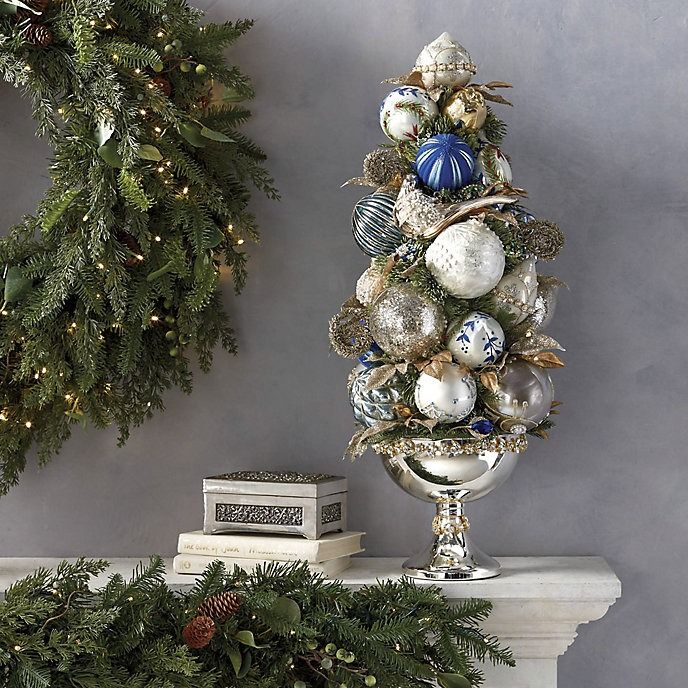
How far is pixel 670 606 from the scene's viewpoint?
1444 millimetres

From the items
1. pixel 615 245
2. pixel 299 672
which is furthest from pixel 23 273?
pixel 615 245

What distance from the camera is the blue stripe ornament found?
4.03 ft

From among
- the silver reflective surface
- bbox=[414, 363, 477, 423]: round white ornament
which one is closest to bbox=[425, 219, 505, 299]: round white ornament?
bbox=[414, 363, 477, 423]: round white ornament

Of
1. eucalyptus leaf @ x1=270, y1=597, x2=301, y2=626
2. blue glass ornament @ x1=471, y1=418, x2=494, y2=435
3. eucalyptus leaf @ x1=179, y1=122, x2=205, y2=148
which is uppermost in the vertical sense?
eucalyptus leaf @ x1=179, y1=122, x2=205, y2=148

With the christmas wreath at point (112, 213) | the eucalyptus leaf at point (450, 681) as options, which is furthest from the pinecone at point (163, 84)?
the eucalyptus leaf at point (450, 681)

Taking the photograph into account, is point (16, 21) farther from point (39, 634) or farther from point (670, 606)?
point (670, 606)

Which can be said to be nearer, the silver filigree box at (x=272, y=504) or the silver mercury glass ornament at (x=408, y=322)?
the silver mercury glass ornament at (x=408, y=322)

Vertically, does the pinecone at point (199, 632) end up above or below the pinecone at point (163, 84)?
below

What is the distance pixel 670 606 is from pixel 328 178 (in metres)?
0.86

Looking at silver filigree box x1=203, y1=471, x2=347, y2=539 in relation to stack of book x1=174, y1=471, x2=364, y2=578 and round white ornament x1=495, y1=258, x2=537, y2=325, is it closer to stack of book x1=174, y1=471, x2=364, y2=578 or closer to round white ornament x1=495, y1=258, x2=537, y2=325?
stack of book x1=174, y1=471, x2=364, y2=578

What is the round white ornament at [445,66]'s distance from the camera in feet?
4.17

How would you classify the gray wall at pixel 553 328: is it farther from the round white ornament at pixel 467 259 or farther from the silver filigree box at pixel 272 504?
the round white ornament at pixel 467 259

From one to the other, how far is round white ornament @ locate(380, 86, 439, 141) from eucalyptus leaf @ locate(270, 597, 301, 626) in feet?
2.08

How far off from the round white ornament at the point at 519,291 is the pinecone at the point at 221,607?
0.51m
